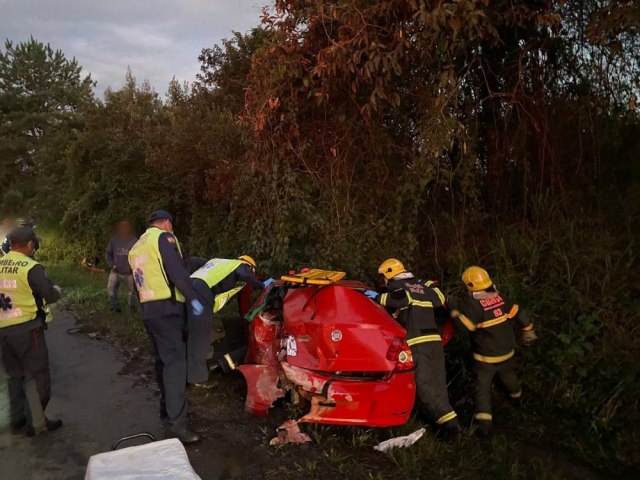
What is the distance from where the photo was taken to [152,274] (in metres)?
4.18

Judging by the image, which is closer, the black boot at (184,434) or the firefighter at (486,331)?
the black boot at (184,434)

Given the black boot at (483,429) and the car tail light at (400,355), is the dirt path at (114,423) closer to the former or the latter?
the car tail light at (400,355)

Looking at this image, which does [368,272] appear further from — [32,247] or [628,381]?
[32,247]

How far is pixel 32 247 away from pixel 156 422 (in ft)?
6.29

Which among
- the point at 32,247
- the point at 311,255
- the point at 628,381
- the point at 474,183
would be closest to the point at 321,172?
the point at 311,255

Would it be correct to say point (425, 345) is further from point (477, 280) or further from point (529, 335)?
point (529, 335)

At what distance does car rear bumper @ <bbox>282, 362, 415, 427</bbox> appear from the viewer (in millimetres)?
3947

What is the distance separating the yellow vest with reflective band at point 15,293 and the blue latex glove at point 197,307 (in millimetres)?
1430

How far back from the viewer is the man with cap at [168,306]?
4176 mm

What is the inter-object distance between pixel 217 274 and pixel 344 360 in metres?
1.50

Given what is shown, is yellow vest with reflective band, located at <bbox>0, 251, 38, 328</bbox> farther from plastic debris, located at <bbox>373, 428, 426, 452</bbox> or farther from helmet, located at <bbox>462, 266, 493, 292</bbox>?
helmet, located at <bbox>462, 266, 493, 292</bbox>

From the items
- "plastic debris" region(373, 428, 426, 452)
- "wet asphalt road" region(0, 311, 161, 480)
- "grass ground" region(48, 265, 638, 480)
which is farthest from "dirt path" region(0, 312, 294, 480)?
"plastic debris" region(373, 428, 426, 452)

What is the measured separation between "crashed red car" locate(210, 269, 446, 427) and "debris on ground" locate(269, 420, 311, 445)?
0.18m

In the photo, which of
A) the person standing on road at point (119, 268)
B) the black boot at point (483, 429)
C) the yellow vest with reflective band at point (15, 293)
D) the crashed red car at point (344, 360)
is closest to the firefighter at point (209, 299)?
the crashed red car at point (344, 360)
